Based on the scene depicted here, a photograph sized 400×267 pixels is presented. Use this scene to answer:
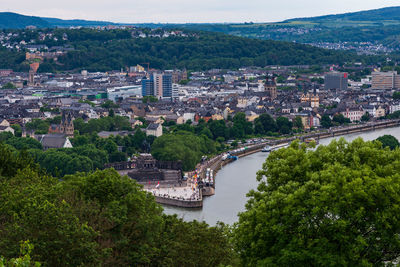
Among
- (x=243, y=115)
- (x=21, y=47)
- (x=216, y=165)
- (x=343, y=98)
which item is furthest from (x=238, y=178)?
(x=21, y=47)

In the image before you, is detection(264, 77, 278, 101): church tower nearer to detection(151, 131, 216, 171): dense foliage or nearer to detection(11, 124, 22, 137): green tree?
detection(11, 124, 22, 137): green tree

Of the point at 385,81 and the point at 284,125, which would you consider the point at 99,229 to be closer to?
the point at 284,125

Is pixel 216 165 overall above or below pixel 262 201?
below

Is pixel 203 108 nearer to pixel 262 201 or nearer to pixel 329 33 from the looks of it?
pixel 262 201

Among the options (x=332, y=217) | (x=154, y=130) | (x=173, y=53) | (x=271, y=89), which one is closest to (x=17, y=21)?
(x=173, y=53)

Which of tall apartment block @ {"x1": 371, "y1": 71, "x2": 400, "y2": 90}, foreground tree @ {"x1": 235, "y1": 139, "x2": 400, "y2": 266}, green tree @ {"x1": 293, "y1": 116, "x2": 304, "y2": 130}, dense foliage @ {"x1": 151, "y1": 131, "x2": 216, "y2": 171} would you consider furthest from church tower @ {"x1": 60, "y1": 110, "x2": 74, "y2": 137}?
tall apartment block @ {"x1": 371, "y1": 71, "x2": 400, "y2": 90}

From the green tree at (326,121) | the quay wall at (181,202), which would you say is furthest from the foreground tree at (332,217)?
the green tree at (326,121)

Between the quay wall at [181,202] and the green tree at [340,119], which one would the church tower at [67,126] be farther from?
the green tree at [340,119]
